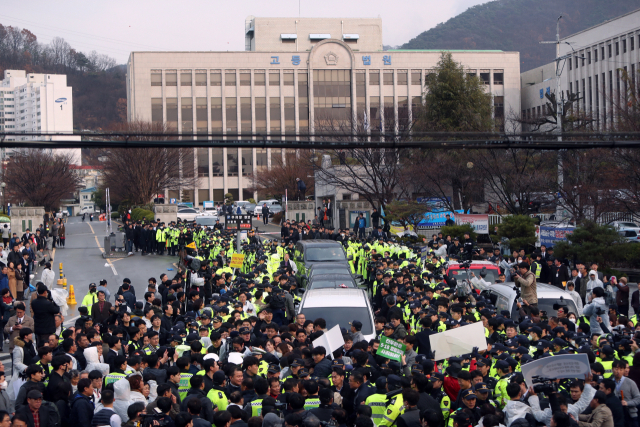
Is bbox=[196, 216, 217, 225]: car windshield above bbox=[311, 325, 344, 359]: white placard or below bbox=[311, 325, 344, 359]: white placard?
above

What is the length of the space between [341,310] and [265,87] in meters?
77.1

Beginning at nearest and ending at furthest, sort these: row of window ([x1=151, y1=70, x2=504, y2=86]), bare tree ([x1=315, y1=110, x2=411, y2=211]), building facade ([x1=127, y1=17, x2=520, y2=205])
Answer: bare tree ([x1=315, y1=110, x2=411, y2=211])
building facade ([x1=127, y1=17, x2=520, y2=205])
row of window ([x1=151, y1=70, x2=504, y2=86])

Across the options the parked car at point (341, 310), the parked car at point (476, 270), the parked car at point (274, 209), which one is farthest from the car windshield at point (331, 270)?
the parked car at point (274, 209)

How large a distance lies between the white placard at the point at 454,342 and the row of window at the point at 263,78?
7937 cm

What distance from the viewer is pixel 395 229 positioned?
31469mm

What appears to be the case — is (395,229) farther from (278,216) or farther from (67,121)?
(67,121)

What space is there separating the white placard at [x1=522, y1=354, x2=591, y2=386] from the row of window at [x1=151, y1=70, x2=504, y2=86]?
8089 centimetres

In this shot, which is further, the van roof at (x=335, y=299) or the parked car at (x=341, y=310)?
the van roof at (x=335, y=299)

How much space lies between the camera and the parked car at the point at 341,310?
11220 millimetres

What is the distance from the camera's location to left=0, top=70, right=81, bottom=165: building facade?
14500 centimetres

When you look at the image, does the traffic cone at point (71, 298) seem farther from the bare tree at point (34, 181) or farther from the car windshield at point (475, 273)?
the bare tree at point (34, 181)

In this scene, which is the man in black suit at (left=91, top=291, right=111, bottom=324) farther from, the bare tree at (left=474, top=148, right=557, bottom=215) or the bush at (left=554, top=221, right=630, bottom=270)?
the bare tree at (left=474, top=148, right=557, bottom=215)

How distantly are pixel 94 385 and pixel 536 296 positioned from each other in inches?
341

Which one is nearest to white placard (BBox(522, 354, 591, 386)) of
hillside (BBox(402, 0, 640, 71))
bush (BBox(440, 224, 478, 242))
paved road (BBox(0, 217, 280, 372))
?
paved road (BBox(0, 217, 280, 372))
